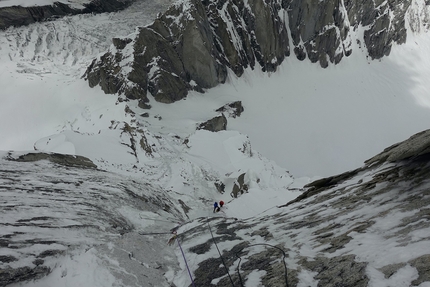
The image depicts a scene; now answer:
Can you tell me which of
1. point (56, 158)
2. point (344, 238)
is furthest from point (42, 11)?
point (344, 238)

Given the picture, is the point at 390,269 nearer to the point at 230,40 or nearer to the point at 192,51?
the point at 192,51

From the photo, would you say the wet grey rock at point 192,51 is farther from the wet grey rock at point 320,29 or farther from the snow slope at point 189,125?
the wet grey rock at point 320,29

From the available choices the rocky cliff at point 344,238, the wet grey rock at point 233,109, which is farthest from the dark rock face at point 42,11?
the rocky cliff at point 344,238

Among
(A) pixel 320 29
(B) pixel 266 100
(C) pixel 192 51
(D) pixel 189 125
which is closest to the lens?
(D) pixel 189 125

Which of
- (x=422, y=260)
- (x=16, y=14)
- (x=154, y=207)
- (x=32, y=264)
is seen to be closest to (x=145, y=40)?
(x=16, y=14)

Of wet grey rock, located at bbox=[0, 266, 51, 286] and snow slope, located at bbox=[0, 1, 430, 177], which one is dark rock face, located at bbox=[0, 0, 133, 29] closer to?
snow slope, located at bbox=[0, 1, 430, 177]

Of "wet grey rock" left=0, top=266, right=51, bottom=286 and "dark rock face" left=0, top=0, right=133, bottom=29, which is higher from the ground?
"dark rock face" left=0, top=0, right=133, bottom=29

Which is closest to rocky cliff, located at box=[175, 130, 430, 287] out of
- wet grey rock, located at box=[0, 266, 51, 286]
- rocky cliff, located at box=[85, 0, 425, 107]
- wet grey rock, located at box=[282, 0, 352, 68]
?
wet grey rock, located at box=[0, 266, 51, 286]
